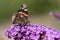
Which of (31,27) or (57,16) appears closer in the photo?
(31,27)

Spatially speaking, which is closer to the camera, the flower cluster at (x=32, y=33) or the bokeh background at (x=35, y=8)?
the flower cluster at (x=32, y=33)

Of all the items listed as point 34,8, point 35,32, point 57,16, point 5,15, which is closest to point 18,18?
point 35,32

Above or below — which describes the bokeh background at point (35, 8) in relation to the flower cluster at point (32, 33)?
above

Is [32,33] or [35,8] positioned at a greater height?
[35,8]

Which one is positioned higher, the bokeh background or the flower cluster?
the bokeh background

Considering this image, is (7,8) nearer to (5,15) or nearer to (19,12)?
(5,15)

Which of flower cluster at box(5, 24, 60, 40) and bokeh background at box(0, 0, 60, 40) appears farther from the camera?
bokeh background at box(0, 0, 60, 40)

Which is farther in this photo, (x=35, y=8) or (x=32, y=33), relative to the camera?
(x=35, y=8)

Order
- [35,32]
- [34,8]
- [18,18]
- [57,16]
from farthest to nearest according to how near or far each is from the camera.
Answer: [34,8]
[57,16]
[18,18]
[35,32]
